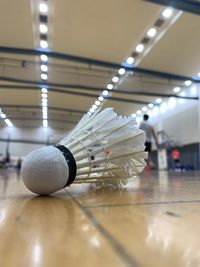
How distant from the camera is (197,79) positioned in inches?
499

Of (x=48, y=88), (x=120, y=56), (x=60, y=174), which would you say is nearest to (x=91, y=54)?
(x=120, y=56)

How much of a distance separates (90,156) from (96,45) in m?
8.59

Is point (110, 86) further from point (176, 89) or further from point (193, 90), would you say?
point (193, 90)

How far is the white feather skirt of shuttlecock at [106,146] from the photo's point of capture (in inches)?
56.2

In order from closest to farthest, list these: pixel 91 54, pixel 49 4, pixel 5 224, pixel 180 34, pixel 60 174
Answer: pixel 5 224, pixel 60 174, pixel 49 4, pixel 180 34, pixel 91 54

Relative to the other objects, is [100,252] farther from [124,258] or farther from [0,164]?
[0,164]

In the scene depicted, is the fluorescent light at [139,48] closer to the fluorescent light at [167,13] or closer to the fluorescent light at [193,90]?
the fluorescent light at [167,13]

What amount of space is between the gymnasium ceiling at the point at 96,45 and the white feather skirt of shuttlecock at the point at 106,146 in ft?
20.7

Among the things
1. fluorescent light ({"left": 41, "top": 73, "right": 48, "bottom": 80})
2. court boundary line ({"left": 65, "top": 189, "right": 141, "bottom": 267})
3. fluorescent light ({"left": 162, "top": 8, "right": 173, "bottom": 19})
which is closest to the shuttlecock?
court boundary line ({"left": 65, "top": 189, "right": 141, "bottom": 267})

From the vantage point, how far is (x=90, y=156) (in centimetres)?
138

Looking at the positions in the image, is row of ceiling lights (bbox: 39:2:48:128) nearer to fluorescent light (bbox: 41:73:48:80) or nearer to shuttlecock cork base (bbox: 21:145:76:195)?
fluorescent light (bbox: 41:73:48:80)

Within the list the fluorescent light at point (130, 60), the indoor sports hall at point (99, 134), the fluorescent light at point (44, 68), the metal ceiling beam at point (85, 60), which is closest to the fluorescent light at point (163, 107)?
the indoor sports hall at point (99, 134)

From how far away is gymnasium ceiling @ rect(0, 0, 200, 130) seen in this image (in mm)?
7414

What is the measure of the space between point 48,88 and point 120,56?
5.12 metres
